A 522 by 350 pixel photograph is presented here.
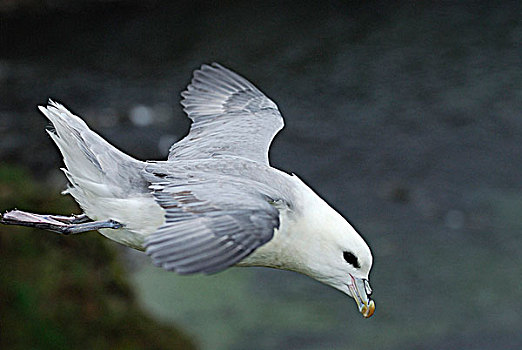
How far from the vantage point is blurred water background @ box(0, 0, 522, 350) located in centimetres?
1248

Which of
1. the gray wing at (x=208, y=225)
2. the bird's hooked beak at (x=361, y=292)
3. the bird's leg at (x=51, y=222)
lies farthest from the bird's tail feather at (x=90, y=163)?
the bird's hooked beak at (x=361, y=292)

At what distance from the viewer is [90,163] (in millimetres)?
5148

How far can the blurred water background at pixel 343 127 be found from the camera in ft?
41.0

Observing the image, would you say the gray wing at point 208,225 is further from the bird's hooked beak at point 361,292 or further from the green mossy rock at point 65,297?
the green mossy rock at point 65,297

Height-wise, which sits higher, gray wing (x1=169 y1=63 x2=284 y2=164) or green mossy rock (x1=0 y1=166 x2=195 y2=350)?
gray wing (x1=169 y1=63 x2=284 y2=164)

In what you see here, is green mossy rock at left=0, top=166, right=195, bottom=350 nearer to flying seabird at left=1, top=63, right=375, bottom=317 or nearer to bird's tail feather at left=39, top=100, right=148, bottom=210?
flying seabird at left=1, top=63, right=375, bottom=317

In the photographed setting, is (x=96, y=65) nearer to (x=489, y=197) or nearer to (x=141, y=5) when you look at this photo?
(x=141, y=5)

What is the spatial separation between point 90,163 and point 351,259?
1.61 meters

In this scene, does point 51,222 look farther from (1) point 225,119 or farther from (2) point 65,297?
(2) point 65,297

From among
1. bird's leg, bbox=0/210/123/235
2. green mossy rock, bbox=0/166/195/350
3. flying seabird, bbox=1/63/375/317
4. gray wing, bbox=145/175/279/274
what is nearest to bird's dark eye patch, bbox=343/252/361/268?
flying seabird, bbox=1/63/375/317

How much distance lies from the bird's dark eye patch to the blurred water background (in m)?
5.81

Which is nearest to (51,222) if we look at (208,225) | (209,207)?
(209,207)

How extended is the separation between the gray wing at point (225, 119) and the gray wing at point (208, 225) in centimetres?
133

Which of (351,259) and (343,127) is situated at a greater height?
(343,127)
